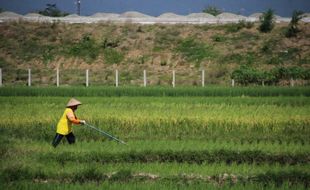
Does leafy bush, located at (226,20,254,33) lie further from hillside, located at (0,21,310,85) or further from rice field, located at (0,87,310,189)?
rice field, located at (0,87,310,189)

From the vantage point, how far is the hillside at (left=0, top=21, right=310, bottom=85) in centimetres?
4400

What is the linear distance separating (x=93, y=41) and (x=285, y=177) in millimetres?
42071

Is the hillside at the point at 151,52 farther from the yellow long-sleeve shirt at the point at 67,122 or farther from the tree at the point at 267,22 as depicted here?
the yellow long-sleeve shirt at the point at 67,122

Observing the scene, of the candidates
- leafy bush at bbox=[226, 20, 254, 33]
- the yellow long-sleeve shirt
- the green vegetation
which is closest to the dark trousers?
the yellow long-sleeve shirt

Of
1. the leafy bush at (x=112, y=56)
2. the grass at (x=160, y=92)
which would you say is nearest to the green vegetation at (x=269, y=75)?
the grass at (x=160, y=92)

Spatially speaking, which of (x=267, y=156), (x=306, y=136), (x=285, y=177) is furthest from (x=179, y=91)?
(x=285, y=177)

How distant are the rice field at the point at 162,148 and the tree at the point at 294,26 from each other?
26.0 metres

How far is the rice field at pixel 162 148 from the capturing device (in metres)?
11.2

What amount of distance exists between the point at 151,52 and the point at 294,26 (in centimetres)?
1086

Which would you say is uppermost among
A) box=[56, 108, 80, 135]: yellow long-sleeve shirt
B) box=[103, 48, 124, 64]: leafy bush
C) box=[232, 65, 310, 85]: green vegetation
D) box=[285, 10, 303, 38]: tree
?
box=[285, 10, 303, 38]: tree

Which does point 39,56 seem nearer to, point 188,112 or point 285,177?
point 188,112

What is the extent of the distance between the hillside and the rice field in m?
19.8

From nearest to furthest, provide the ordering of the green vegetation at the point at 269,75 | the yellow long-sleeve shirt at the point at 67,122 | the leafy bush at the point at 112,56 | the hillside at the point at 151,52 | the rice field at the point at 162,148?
the rice field at the point at 162,148 < the yellow long-sleeve shirt at the point at 67,122 < the green vegetation at the point at 269,75 < the hillside at the point at 151,52 < the leafy bush at the point at 112,56

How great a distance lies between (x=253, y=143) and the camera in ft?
49.6
